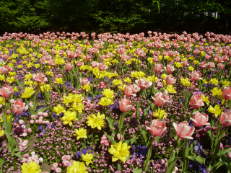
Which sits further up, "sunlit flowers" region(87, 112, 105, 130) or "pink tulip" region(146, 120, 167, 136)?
"pink tulip" region(146, 120, 167, 136)

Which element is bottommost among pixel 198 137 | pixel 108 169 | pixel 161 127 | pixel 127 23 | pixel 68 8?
pixel 108 169

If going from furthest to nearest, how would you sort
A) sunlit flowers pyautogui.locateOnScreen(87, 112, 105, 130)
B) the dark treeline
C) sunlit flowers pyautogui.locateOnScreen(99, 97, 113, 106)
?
the dark treeline, sunlit flowers pyautogui.locateOnScreen(99, 97, 113, 106), sunlit flowers pyautogui.locateOnScreen(87, 112, 105, 130)

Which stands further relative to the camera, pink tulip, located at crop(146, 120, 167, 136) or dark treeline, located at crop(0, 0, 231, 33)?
dark treeline, located at crop(0, 0, 231, 33)

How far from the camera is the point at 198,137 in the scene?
297cm

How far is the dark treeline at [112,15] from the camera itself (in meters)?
14.8

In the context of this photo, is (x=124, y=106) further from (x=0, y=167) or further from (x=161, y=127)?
(x=0, y=167)

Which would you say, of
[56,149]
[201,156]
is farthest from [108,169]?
[201,156]

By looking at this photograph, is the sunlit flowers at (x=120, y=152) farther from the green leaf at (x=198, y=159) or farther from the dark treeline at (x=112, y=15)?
the dark treeline at (x=112, y=15)

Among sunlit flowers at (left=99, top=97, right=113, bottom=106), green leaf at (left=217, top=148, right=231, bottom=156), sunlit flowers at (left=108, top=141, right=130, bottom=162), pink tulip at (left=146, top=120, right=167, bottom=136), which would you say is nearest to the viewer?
pink tulip at (left=146, top=120, right=167, bottom=136)

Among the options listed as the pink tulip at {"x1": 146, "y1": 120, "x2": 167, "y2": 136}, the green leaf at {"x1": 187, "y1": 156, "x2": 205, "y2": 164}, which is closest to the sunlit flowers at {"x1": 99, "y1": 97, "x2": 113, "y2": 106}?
the pink tulip at {"x1": 146, "y1": 120, "x2": 167, "y2": 136}

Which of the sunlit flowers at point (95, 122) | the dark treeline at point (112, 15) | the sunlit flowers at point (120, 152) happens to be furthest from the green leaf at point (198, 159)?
the dark treeline at point (112, 15)

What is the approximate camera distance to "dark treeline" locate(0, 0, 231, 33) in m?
14.8

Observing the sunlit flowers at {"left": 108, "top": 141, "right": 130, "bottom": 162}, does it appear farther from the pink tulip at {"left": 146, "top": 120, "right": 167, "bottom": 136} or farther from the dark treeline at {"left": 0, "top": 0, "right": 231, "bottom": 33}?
the dark treeline at {"left": 0, "top": 0, "right": 231, "bottom": 33}

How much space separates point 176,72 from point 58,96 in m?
3.17
